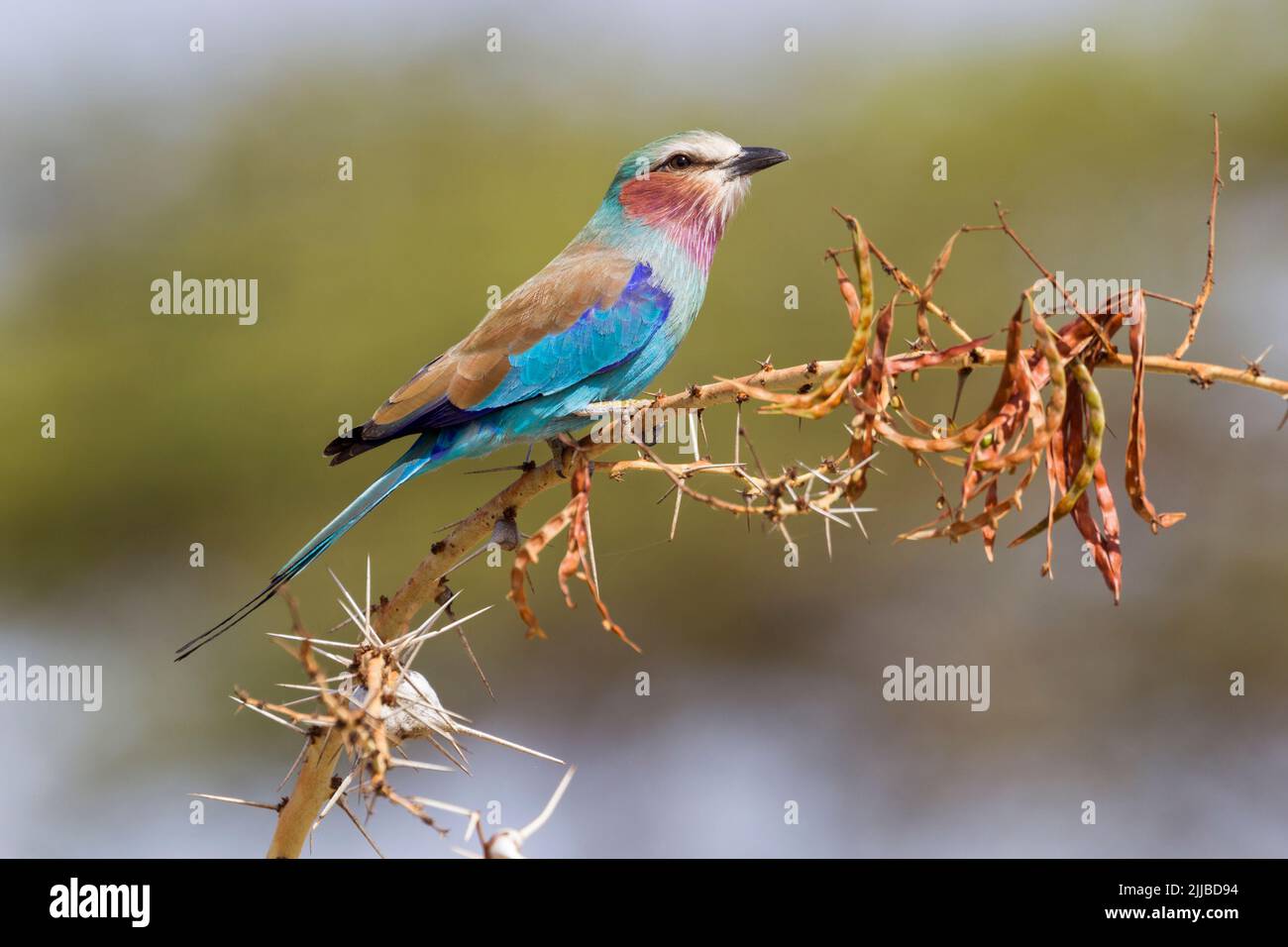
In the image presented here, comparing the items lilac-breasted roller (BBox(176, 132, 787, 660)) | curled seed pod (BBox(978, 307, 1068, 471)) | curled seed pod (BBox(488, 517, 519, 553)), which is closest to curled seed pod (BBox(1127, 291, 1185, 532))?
curled seed pod (BBox(978, 307, 1068, 471))

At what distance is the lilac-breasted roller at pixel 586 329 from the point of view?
12.2 feet

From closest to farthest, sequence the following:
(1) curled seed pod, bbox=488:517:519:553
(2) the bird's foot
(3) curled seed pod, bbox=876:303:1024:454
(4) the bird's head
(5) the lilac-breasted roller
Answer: (3) curled seed pod, bbox=876:303:1024:454 → (1) curled seed pod, bbox=488:517:519:553 → (2) the bird's foot → (5) the lilac-breasted roller → (4) the bird's head

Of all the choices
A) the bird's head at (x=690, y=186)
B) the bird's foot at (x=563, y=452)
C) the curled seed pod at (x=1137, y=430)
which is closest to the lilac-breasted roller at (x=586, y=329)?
the bird's head at (x=690, y=186)

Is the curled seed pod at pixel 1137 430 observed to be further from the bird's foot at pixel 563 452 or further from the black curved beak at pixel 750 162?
the black curved beak at pixel 750 162

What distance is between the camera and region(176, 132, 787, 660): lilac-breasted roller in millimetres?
3711

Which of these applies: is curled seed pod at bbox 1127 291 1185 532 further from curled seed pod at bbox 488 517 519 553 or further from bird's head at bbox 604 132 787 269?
bird's head at bbox 604 132 787 269

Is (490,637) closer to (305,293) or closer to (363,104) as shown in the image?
(305,293)

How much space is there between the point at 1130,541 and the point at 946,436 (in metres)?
7.93

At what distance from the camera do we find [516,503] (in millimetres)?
2686

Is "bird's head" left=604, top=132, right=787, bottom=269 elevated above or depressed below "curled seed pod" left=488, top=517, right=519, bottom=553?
above

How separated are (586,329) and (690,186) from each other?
71 centimetres

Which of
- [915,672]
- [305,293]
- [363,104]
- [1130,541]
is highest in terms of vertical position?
[363,104]

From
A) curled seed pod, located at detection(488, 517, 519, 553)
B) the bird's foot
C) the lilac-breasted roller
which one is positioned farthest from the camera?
the lilac-breasted roller

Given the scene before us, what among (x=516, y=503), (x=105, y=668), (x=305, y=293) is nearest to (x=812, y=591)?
(x=305, y=293)
